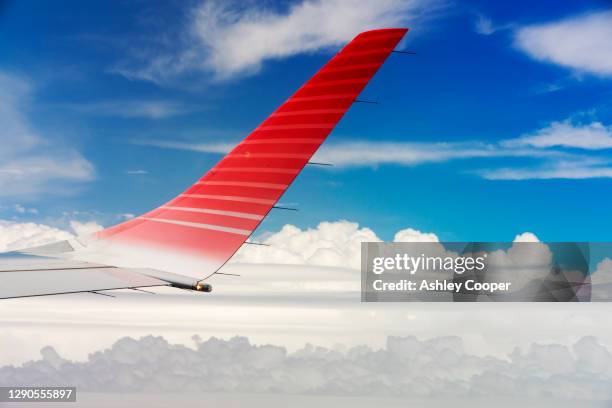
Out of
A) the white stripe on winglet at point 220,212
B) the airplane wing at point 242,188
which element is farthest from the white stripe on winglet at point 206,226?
the white stripe on winglet at point 220,212

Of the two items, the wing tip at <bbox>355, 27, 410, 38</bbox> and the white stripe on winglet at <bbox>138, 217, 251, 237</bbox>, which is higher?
the wing tip at <bbox>355, 27, 410, 38</bbox>

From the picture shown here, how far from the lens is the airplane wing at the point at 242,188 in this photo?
8898 millimetres

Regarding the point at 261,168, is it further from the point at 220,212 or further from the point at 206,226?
the point at 206,226

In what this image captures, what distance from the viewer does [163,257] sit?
9.38 m

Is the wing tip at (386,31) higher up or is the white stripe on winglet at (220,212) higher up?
the wing tip at (386,31)

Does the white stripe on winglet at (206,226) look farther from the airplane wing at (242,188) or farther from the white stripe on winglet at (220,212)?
the white stripe on winglet at (220,212)


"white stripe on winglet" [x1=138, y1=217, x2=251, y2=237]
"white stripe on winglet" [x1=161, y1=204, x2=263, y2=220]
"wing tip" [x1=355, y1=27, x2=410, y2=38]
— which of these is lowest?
"white stripe on winglet" [x1=138, y1=217, x2=251, y2=237]

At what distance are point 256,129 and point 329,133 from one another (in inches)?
46.8

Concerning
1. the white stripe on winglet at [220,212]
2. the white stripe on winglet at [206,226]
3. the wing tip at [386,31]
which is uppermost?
the wing tip at [386,31]

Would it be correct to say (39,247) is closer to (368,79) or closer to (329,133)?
(329,133)

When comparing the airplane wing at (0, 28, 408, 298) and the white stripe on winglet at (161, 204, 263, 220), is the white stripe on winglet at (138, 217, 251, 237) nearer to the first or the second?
the airplane wing at (0, 28, 408, 298)

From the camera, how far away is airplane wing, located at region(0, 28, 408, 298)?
8898 millimetres

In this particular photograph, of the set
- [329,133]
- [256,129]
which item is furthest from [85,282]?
[329,133]

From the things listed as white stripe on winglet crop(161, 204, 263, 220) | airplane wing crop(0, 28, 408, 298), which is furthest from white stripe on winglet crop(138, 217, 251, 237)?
white stripe on winglet crop(161, 204, 263, 220)
